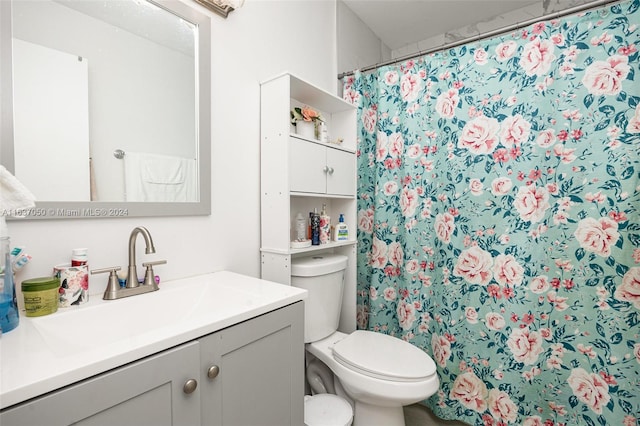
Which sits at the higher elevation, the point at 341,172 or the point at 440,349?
the point at 341,172

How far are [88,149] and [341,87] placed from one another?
1.47 m

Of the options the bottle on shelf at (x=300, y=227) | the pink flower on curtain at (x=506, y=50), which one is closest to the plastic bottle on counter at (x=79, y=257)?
the bottle on shelf at (x=300, y=227)

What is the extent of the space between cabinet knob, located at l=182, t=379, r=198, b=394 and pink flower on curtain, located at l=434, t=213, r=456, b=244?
135 cm

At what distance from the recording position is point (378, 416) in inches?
52.4

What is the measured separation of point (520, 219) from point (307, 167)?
1.01m

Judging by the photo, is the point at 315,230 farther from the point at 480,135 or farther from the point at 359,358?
the point at 480,135

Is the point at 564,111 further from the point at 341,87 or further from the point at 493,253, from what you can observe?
the point at 341,87

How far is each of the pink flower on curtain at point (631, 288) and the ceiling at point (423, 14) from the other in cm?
174

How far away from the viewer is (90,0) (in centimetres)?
95

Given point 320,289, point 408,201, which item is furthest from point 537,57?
point 320,289

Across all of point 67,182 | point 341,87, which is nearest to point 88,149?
point 67,182

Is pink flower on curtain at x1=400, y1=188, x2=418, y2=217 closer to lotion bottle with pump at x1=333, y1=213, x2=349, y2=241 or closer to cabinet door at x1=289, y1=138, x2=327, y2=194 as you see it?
lotion bottle with pump at x1=333, y1=213, x2=349, y2=241

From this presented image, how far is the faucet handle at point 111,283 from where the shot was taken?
0.91 m

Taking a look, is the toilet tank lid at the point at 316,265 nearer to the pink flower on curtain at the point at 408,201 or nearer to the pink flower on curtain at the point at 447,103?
the pink flower on curtain at the point at 408,201
